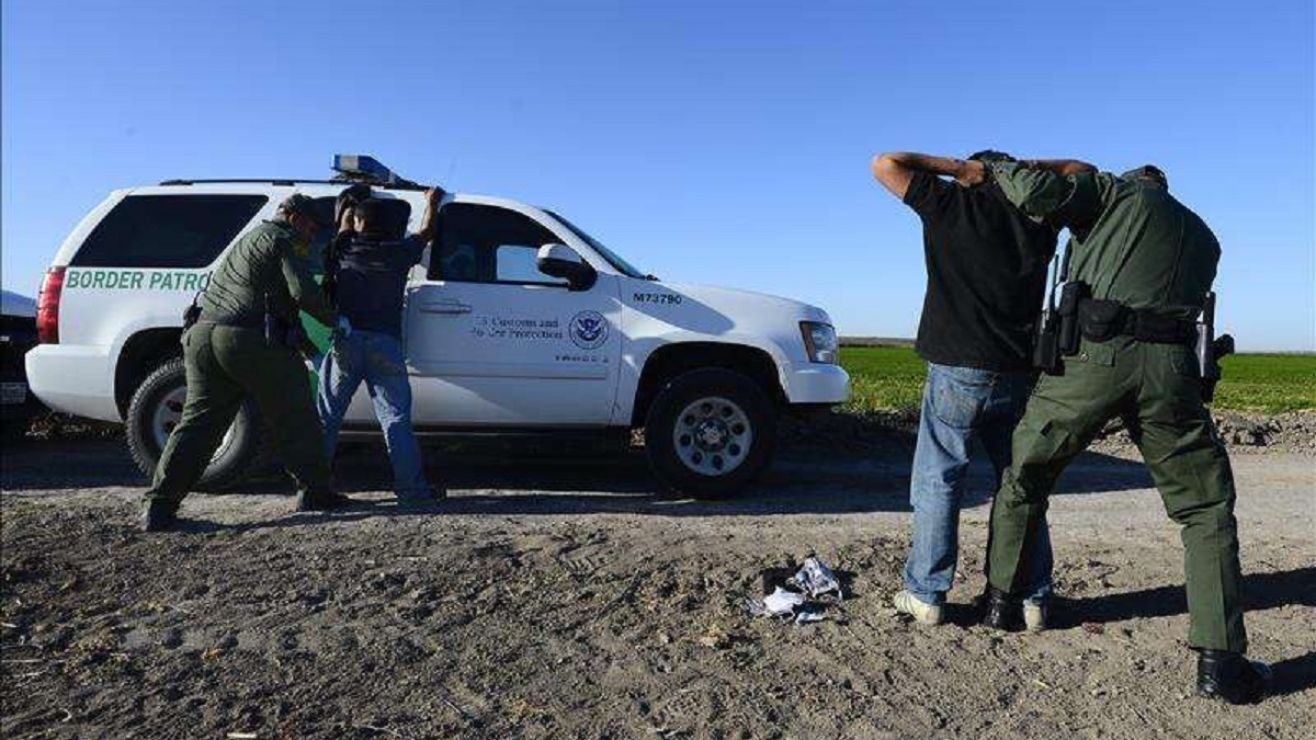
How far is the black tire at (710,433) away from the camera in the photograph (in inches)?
245

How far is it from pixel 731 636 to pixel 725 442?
9.24 ft

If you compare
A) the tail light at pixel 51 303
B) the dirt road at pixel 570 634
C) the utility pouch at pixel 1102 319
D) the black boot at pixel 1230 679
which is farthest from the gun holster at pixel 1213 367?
the tail light at pixel 51 303

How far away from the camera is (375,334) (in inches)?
225

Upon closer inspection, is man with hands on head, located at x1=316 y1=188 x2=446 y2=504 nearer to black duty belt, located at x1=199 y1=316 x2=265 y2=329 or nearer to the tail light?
black duty belt, located at x1=199 y1=316 x2=265 y2=329

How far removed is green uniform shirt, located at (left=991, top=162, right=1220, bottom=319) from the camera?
10.5 feet

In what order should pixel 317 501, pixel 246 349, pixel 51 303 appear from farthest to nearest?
pixel 51 303
pixel 317 501
pixel 246 349

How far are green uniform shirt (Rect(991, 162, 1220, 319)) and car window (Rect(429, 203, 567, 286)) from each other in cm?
367

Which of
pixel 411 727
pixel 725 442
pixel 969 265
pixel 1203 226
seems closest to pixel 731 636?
pixel 411 727

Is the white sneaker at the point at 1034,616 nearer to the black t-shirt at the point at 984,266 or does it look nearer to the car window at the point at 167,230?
the black t-shirt at the point at 984,266

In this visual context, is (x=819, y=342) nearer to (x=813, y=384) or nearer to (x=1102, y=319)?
(x=813, y=384)

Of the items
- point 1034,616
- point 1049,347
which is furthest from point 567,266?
point 1034,616

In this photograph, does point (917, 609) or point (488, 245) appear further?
point (488, 245)

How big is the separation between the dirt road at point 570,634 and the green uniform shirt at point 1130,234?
1.35 metres

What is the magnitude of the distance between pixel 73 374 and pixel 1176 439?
6.29m
